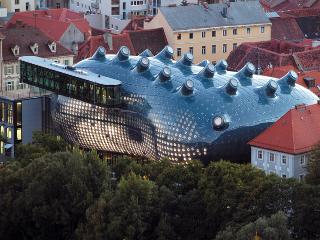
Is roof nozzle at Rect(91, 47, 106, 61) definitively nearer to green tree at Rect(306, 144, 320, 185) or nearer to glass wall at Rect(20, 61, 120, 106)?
glass wall at Rect(20, 61, 120, 106)

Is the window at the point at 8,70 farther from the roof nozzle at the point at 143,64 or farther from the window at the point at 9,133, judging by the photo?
the roof nozzle at the point at 143,64

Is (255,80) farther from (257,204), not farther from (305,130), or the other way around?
(257,204)

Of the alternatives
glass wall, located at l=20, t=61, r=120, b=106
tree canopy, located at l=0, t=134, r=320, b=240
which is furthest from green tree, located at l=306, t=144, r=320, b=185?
glass wall, located at l=20, t=61, r=120, b=106

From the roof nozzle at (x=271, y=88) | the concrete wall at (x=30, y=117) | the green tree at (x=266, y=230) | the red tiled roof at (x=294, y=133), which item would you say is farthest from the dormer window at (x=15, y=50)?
the green tree at (x=266, y=230)

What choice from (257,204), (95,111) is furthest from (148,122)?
(257,204)

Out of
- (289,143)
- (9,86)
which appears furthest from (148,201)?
(9,86)

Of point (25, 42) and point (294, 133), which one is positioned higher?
point (25, 42)

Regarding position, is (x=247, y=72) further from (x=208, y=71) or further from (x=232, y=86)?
(x=232, y=86)
